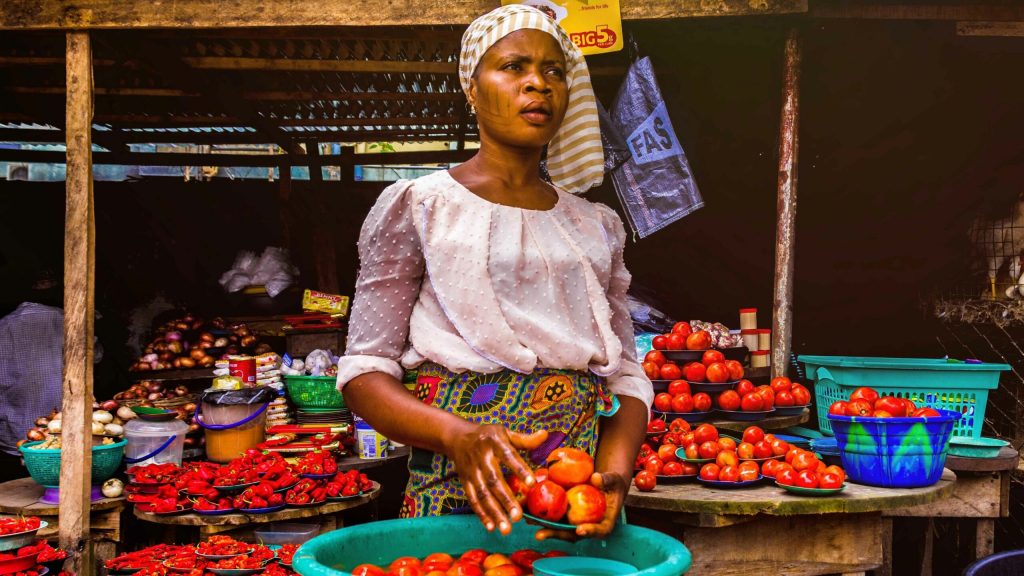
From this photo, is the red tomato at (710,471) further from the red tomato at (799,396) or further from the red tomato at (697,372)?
the red tomato at (799,396)

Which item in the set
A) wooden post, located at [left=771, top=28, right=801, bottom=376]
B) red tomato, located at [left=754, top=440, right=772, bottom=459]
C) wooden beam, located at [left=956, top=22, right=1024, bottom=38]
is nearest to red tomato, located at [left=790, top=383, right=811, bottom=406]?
wooden post, located at [left=771, top=28, right=801, bottom=376]

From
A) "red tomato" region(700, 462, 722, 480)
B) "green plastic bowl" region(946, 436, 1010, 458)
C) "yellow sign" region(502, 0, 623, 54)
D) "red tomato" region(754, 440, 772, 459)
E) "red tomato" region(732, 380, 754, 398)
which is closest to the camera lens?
"red tomato" region(700, 462, 722, 480)

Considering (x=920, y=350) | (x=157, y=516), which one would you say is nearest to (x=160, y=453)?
(x=157, y=516)

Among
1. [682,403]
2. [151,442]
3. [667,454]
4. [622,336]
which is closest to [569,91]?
[622,336]

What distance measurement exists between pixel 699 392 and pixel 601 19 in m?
2.12

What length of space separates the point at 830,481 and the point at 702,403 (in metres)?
1.38

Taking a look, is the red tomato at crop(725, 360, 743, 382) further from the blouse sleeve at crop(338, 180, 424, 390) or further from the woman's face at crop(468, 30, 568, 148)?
the blouse sleeve at crop(338, 180, 424, 390)

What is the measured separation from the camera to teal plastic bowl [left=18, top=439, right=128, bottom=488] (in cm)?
475

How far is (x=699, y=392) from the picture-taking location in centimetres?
470

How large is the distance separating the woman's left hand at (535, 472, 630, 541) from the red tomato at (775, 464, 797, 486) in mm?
1960

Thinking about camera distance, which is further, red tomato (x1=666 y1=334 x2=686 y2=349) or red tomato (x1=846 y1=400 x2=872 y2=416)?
red tomato (x1=666 y1=334 x2=686 y2=349)

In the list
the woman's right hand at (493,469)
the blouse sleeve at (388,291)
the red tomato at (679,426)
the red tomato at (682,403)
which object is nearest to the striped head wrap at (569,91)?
the blouse sleeve at (388,291)

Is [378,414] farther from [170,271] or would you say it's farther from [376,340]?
[170,271]

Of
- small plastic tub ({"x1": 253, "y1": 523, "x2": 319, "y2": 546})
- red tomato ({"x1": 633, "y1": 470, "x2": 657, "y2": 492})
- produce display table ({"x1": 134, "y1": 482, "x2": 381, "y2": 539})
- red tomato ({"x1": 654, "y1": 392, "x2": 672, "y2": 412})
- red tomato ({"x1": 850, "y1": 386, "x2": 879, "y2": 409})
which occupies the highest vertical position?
red tomato ({"x1": 850, "y1": 386, "x2": 879, "y2": 409})
